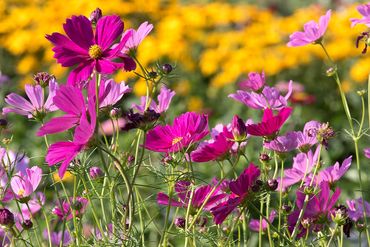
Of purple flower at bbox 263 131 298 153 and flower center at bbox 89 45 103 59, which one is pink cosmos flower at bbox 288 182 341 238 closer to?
purple flower at bbox 263 131 298 153

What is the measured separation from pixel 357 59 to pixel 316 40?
131 inches

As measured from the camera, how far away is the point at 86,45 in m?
0.84

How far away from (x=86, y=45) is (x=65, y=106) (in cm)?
9

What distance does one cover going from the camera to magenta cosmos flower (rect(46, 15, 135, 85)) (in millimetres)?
825

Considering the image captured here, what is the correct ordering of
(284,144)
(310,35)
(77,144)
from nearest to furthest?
(77,144), (284,144), (310,35)

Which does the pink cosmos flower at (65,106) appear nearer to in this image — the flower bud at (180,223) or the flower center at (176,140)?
the flower center at (176,140)

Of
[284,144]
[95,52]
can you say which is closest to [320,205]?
[284,144]

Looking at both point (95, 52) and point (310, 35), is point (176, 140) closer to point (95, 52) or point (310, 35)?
point (95, 52)

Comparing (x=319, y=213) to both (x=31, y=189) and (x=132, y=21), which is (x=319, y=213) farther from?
(x=132, y=21)

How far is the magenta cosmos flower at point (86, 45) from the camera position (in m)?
0.83

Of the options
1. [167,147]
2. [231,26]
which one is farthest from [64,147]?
[231,26]

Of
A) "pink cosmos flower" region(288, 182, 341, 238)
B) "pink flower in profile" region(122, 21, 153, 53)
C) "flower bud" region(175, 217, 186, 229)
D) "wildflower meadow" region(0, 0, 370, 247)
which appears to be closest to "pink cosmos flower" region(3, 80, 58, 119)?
"wildflower meadow" region(0, 0, 370, 247)

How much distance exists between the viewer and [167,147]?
89 centimetres

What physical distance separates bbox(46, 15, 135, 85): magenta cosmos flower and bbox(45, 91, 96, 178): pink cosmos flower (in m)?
0.05
